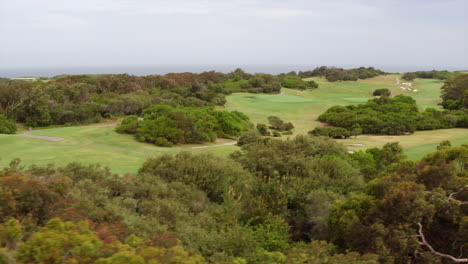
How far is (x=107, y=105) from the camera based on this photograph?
112 ft

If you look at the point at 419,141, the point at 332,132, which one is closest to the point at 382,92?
the point at 332,132

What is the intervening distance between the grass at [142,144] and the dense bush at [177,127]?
691 mm

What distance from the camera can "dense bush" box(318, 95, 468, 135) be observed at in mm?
31984

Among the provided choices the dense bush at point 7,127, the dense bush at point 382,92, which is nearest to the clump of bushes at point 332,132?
the dense bush at point 7,127

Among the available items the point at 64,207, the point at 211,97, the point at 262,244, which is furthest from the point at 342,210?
the point at 211,97

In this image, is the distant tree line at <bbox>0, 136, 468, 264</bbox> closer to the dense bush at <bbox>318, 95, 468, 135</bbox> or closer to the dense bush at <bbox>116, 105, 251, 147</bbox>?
the dense bush at <bbox>116, 105, 251, 147</bbox>

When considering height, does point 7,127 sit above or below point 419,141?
above

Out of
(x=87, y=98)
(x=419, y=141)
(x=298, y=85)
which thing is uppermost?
(x=298, y=85)

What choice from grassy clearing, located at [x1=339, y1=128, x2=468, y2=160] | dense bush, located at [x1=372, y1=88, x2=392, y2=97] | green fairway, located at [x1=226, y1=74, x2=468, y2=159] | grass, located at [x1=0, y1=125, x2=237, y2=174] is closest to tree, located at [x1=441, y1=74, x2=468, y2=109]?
green fairway, located at [x1=226, y1=74, x2=468, y2=159]

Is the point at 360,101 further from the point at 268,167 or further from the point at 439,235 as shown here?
the point at 439,235

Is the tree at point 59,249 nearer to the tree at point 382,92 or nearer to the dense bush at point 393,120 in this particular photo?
the dense bush at point 393,120

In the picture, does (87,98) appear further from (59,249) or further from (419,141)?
(59,249)

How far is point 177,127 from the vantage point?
2477 cm

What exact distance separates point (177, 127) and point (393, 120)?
63.4 feet
